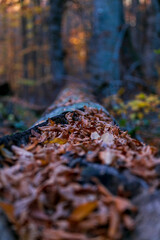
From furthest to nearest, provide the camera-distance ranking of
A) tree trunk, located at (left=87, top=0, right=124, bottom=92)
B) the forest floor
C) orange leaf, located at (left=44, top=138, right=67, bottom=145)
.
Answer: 1. tree trunk, located at (left=87, top=0, right=124, bottom=92)
2. the forest floor
3. orange leaf, located at (left=44, top=138, right=67, bottom=145)

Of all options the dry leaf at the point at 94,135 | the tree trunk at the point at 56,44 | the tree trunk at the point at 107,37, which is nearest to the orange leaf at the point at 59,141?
the dry leaf at the point at 94,135

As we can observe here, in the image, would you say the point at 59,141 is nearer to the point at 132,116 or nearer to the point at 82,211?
the point at 82,211

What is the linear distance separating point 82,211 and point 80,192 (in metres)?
0.13

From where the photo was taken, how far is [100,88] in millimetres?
7707

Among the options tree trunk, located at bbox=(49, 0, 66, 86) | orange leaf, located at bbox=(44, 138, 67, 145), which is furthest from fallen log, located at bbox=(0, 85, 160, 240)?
tree trunk, located at bbox=(49, 0, 66, 86)

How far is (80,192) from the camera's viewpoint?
1.24 m

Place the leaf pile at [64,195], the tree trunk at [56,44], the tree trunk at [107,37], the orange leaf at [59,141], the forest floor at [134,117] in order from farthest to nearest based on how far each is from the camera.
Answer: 1. the tree trunk at [56,44]
2. the tree trunk at [107,37]
3. the forest floor at [134,117]
4. the orange leaf at [59,141]
5. the leaf pile at [64,195]

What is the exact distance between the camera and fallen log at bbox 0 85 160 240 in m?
1.10

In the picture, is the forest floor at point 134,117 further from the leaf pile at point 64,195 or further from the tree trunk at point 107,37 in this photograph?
the leaf pile at point 64,195

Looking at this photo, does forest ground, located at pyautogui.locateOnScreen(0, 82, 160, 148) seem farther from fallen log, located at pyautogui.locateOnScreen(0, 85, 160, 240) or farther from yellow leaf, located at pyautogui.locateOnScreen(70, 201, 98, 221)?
yellow leaf, located at pyautogui.locateOnScreen(70, 201, 98, 221)

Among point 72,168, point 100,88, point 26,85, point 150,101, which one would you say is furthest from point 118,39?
point 26,85

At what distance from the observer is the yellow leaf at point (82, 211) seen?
111 cm

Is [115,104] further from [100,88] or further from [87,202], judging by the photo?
[87,202]

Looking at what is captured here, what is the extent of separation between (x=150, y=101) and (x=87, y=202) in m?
4.40
